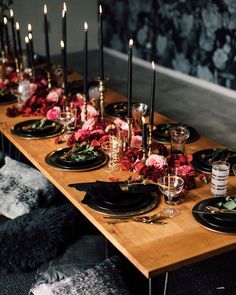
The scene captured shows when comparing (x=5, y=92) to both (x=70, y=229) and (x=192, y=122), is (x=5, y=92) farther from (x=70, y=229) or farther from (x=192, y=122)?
(x=192, y=122)

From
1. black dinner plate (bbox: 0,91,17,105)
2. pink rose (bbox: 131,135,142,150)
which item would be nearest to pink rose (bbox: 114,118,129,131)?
pink rose (bbox: 131,135,142,150)

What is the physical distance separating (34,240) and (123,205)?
623mm

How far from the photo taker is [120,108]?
2.87 m

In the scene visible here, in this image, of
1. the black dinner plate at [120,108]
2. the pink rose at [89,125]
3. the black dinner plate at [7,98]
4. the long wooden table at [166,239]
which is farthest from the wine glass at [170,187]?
the black dinner plate at [7,98]

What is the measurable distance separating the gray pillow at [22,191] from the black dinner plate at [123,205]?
2.42 ft

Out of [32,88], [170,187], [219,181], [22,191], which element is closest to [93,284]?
[170,187]

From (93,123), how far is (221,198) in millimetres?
860

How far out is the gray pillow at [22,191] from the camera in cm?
245

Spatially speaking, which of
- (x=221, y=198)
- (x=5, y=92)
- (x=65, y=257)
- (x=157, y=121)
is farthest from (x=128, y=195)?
(x=5, y=92)

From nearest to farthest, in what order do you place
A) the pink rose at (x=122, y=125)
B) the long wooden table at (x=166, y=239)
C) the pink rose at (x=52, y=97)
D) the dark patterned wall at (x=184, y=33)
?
the long wooden table at (x=166, y=239), the pink rose at (x=122, y=125), the pink rose at (x=52, y=97), the dark patterned wall at (x=184, y=33)

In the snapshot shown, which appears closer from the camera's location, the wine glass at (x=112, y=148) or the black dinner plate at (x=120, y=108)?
the wine glass at (x=112, y=148)

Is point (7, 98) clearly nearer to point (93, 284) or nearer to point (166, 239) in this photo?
point (93, 284)

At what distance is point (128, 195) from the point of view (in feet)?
5.93

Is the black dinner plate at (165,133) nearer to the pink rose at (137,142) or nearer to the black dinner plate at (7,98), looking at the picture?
the pink rose at (137,142)
